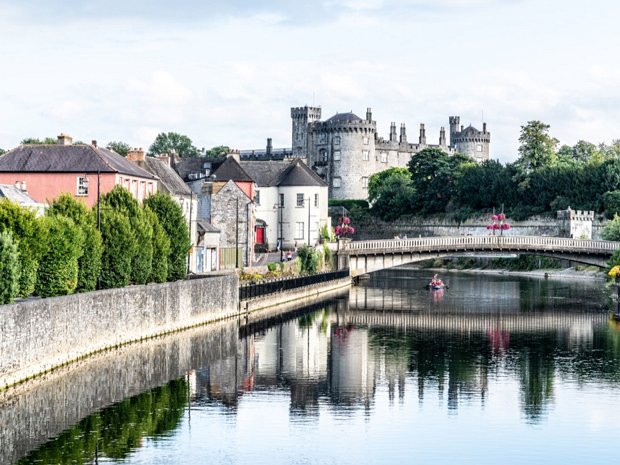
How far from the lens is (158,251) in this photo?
58906 millimetres

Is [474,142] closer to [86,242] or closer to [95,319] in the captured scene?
[86,242]

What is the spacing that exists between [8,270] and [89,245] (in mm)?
11186

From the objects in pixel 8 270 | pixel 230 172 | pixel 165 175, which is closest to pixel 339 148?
pixel 230 172

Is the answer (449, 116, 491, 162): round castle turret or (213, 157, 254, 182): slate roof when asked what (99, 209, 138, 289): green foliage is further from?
(449, 116, 491, 162): round castle turret

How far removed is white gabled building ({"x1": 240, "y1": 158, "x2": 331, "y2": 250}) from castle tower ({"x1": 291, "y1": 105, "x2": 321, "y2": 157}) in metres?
66.2

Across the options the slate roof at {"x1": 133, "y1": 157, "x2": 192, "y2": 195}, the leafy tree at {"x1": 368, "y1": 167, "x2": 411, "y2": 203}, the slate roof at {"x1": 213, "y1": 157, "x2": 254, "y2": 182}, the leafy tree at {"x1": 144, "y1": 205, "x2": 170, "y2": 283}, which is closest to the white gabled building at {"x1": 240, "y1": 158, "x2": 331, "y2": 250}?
the slate roof at {"x1": 213, "y1": 157, "x2": 254, "y2": 182}

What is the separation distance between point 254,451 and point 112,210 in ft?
83.2

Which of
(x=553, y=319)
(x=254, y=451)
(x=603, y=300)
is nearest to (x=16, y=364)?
(x=254, y=451)

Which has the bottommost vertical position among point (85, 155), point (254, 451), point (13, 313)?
point (254, 451)

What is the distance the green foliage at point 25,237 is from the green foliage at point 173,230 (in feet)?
57.7

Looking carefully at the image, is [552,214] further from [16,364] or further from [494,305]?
[16,364]

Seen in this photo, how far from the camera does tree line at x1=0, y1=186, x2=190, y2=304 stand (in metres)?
43.2

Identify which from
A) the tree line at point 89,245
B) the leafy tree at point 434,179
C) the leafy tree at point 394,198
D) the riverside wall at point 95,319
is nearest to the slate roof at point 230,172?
the tree line at point 89,245

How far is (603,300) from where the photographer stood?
83.5 m
